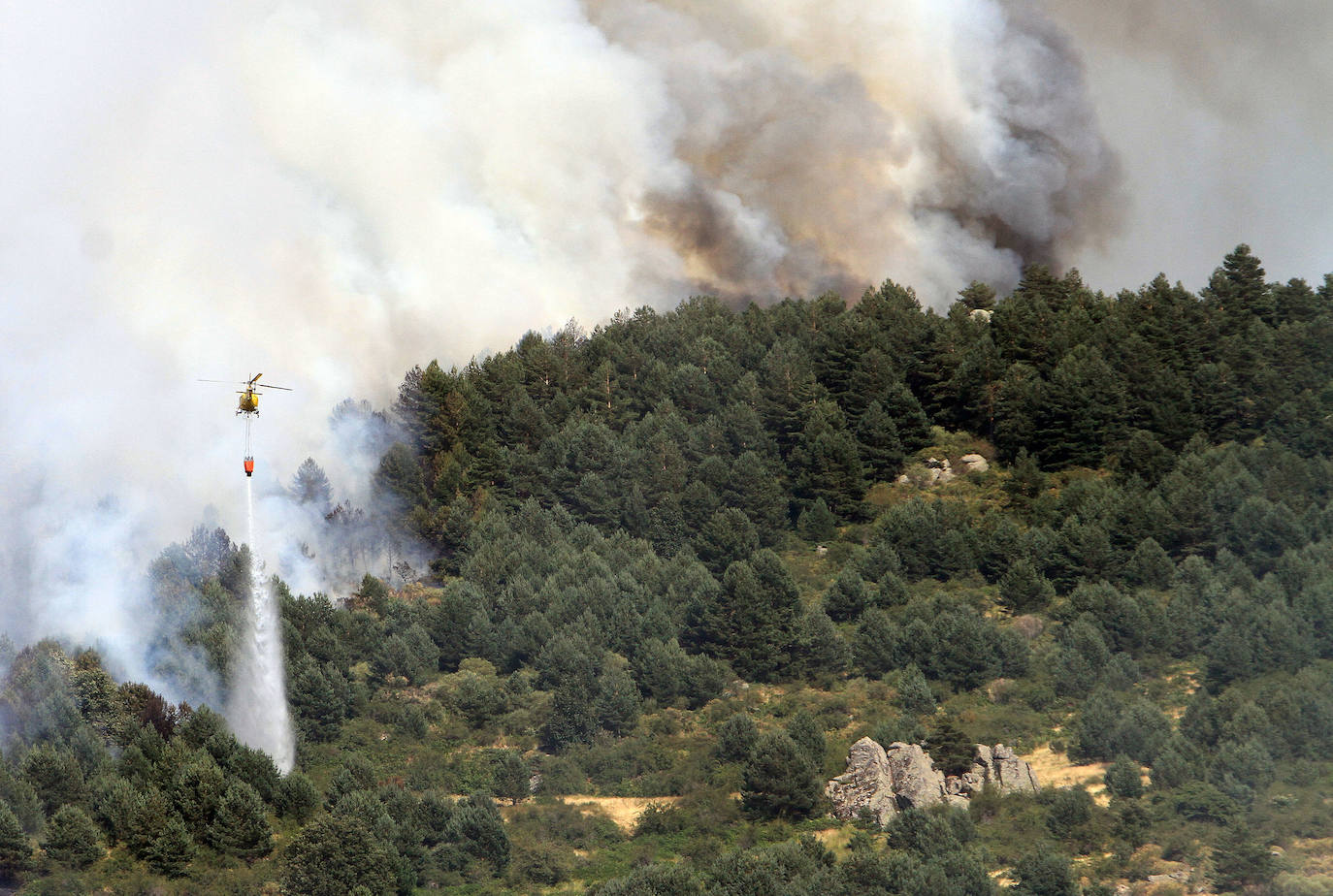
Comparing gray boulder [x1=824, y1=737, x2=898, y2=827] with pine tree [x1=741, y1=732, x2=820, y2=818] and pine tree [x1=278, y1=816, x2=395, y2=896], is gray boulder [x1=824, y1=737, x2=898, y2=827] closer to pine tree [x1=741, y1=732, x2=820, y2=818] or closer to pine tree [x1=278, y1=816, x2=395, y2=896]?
pine tree [x1=741, y1=732, x2=820, y2=818]

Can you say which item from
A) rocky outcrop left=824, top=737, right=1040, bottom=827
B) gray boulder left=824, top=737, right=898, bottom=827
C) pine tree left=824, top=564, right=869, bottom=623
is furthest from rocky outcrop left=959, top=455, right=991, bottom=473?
gray boulder left=824, top=737, right=898, bottom=827

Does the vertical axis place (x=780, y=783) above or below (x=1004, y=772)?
above

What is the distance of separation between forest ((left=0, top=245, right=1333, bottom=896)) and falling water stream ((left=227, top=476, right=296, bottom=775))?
3.72 feet

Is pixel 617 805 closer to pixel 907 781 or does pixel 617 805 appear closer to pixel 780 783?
pixel 780 783

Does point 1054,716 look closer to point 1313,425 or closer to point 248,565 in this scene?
point 1313,425

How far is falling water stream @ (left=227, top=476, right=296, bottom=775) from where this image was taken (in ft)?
300

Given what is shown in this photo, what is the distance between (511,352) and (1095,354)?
52270 millimetres

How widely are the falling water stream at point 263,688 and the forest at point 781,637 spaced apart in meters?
1.13

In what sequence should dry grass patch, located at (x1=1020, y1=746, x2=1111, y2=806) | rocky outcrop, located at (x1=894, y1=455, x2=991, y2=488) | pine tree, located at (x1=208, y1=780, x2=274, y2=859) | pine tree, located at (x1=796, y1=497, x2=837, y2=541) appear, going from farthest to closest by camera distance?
rocky outcrop, located at (x1=894, y1=455, x2=991, y2=488) < pine tree, located at (x1=796, y1=497, x2=837, y2=541) < dry grass patch, located at (x1=1020, y1=746, x2=1111, y2=806) < pine tree, located at (x1=208, y1=780, x2=274, y2=859)

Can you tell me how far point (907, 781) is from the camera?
8150 cm

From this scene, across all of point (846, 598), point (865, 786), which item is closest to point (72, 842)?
point (865, 786)

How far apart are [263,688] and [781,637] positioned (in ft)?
94.6

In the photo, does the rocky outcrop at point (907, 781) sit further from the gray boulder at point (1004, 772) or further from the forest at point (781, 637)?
the forest at point (781, 637)

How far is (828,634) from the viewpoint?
97062 millimetres
